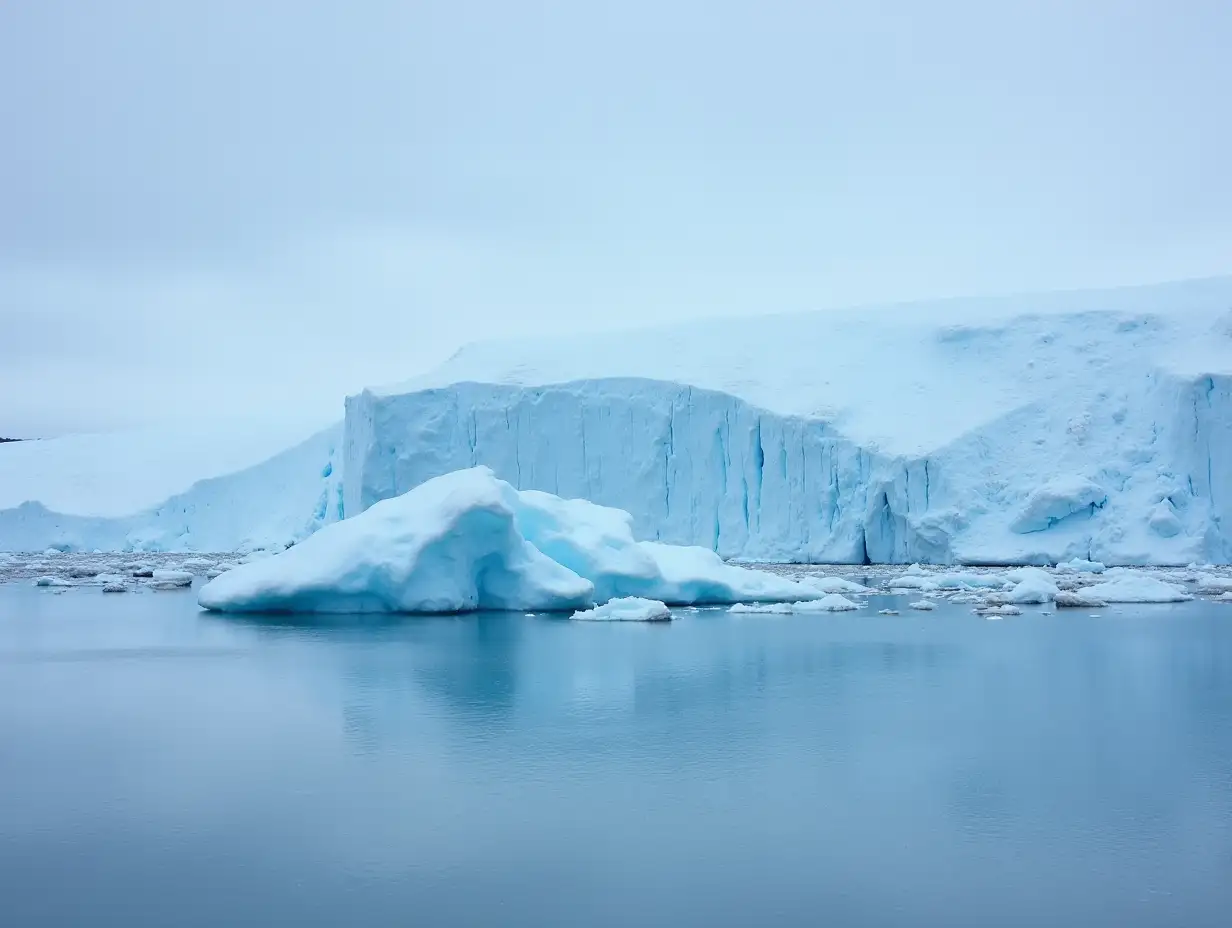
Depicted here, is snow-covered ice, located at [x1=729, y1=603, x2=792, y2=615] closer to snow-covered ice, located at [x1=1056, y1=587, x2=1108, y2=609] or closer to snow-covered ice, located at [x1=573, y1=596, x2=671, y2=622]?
snow-covered ice, located at [x1=573, y1=596, x2=671, y2=622]

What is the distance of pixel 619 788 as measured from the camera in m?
4.33

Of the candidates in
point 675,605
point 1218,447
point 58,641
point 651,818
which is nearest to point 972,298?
point 1218,447

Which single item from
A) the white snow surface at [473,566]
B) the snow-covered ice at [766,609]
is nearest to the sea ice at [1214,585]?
the white snow surface at [473,566]

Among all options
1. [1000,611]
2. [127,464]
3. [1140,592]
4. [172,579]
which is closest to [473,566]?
[1000,611]

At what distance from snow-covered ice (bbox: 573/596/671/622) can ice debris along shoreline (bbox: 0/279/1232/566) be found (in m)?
8.61

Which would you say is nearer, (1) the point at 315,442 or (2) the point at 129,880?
(2) the point at 129,880

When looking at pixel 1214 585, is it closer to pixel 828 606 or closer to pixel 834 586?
pixel 834 586

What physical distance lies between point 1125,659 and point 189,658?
6520 millimetres

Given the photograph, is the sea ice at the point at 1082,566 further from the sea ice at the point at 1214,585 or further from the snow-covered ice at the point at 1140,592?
the snow-covered ice at the point at 1140,592

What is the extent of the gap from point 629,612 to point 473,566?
6.41 feet

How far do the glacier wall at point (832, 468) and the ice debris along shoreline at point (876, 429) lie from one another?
36 mm

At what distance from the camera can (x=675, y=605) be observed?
1298 centimetres

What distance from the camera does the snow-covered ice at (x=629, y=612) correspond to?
10805mm

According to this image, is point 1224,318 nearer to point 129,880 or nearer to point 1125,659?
point 1125,659
